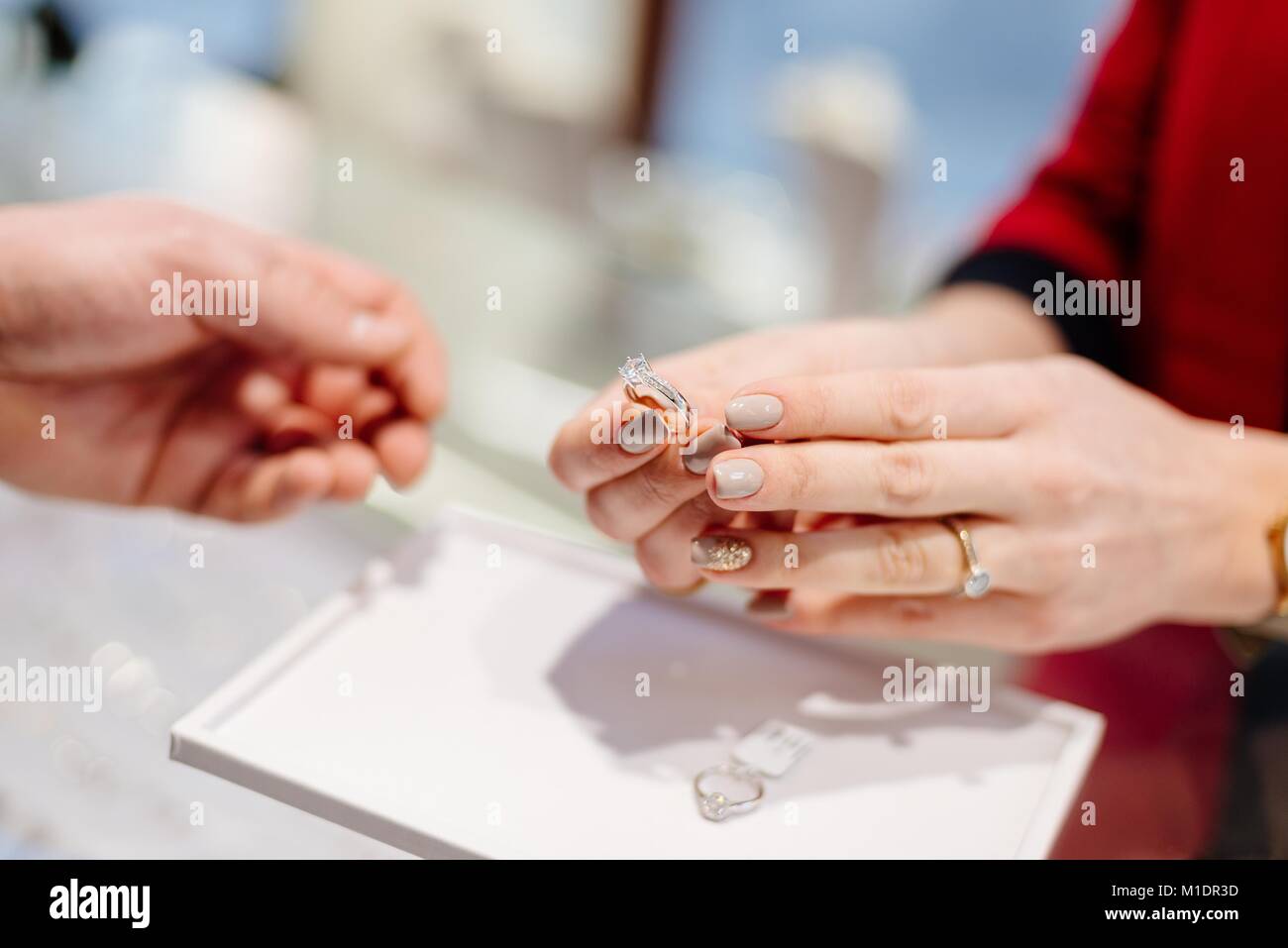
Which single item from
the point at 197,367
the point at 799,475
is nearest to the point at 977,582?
the point at 799,475

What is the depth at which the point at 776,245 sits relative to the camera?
1.57 meters

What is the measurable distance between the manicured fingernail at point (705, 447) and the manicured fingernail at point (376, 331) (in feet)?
0.97

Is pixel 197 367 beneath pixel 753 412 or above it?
above

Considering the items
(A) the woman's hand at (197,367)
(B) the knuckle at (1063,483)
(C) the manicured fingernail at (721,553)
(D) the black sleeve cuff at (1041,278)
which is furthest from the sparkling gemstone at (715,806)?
(D) the black sleeve cuff at (1041,278)

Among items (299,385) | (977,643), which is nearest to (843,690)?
(977,643)

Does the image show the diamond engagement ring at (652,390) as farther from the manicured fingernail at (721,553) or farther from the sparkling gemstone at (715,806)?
the sparkling gemstone at (715,806)

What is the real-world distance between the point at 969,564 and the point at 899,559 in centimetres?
4

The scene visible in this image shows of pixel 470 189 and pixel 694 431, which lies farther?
pixel 470 189

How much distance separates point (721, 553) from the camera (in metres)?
0.51

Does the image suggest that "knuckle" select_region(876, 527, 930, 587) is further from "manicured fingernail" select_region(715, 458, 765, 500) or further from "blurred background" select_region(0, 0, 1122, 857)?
"blurred background" select_region(0, 0, 1122, 857)

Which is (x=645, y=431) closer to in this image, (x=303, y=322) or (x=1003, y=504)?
(x=1003, y=504)

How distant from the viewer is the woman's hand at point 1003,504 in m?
0.49

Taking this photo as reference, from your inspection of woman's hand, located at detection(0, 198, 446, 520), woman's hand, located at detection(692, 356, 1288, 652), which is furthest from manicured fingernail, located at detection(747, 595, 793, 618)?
woman's hand, located at detection(0, 198, 446, 520)

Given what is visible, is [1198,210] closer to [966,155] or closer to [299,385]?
[299,385]
